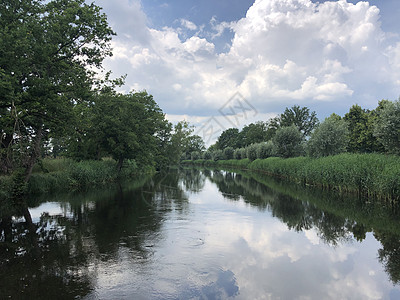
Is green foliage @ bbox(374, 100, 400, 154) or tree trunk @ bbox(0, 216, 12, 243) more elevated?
green foliage @ bbox(374, 100, 400, 154)

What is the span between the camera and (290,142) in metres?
39.2

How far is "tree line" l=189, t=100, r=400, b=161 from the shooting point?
1799cm

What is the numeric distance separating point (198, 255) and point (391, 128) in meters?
17.2

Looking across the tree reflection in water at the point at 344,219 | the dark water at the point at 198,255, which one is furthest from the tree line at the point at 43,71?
the tree reflection in water at the point at 344,219

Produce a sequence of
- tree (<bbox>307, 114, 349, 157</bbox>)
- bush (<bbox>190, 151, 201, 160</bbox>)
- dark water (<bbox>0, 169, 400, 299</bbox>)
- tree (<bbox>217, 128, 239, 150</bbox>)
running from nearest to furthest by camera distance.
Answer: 1. dark water (<bbox>0, 169, 400, 299</bbox>)
2. tree (<bbox>307, 114, 349, 157</bbox>)
3. tree (<bbox>217, 128, 239, 150</bbox>)
4. bush (<bbox>190, 151, 201, 160</bbox>)

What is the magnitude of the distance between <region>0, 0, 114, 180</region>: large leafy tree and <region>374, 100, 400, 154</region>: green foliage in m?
19.5

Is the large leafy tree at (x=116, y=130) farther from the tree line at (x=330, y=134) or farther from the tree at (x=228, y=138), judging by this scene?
the tree at (x=228, y=138)

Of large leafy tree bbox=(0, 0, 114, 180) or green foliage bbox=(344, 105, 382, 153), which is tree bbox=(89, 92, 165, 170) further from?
green foliage bbox=(344, 105, 382, 153)

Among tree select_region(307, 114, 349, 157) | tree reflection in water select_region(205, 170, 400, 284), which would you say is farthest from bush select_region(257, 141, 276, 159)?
tree reflection in water select_region(205, 170, 400, 284)

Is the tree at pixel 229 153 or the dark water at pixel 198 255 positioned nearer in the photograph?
the dark water at pixel 198 255

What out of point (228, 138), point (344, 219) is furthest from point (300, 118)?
point (344, 219)

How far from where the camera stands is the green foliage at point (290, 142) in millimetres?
38938

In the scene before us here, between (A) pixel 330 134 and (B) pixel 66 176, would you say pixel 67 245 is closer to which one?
(B) pixel 66 176

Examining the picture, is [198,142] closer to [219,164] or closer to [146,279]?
[219,164]
